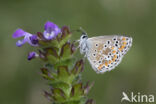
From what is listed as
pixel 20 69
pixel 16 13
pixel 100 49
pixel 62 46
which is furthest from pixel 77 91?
pixel 16 13

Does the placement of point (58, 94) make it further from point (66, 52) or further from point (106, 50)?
point (106, 50)

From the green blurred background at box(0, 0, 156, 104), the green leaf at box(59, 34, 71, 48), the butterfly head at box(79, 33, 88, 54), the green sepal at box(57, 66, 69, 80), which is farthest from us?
the green blurred background at box(0, 0, 156, 104)

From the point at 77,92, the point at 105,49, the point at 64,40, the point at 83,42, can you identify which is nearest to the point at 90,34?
the point at 105,49

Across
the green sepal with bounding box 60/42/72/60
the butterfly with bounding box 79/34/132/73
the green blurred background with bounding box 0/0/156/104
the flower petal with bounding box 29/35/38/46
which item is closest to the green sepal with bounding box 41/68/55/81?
the green sepal with bounding box 60/42/72/60

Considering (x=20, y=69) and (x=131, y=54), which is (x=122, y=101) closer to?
(x=131, y=54)

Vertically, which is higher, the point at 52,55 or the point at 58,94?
the point at 52,55

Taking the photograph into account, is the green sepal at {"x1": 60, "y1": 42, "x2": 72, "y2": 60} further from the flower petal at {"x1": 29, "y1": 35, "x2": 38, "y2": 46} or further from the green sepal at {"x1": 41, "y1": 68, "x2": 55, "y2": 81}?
the flower petal at {"x1": 29, "y1": 35, "x2": 38, "y2": 46}
